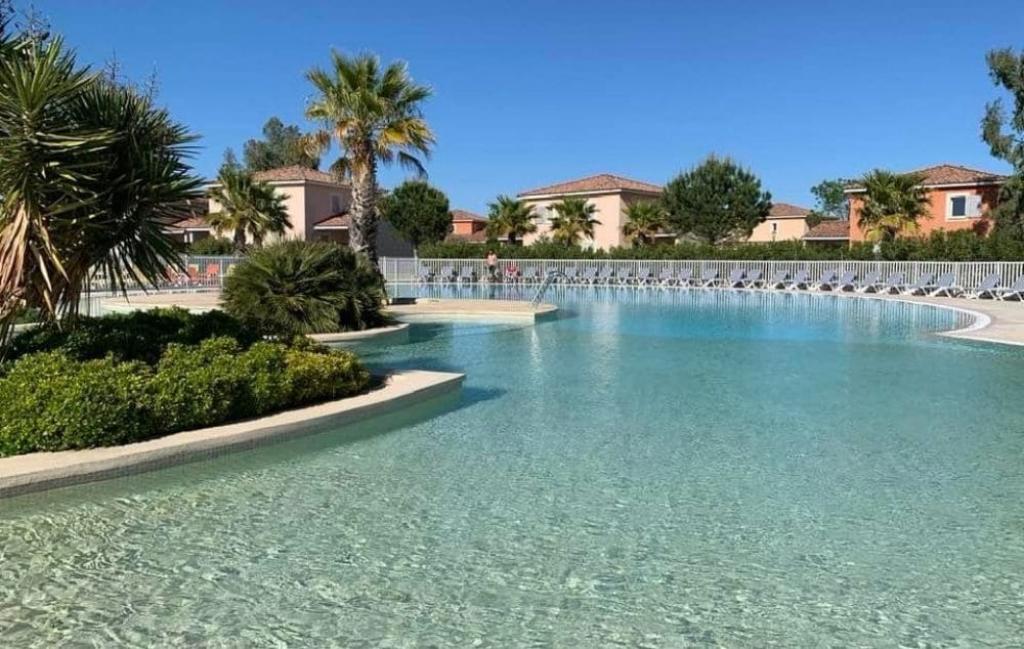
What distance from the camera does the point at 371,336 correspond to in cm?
1512

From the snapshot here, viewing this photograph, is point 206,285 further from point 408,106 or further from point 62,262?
point 62,262

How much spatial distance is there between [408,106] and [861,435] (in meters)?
15.0

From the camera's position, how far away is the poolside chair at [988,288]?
25797 mm

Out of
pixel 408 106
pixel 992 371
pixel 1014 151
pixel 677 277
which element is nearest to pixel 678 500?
pixel 992 371

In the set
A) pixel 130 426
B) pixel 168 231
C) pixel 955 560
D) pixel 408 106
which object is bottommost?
pixel 955 560

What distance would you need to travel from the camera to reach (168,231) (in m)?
7.96

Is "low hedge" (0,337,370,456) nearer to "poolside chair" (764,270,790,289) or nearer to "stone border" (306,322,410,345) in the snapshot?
"stone border" (306,322,410,345)

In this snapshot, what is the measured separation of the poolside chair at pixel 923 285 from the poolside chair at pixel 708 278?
25.0ft

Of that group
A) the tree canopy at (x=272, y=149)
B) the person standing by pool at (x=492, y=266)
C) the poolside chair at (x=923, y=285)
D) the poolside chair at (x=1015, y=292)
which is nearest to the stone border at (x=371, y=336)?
the poolside chair at (x=1015, y=292)

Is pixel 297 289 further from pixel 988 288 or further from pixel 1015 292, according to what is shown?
pixel 988 288

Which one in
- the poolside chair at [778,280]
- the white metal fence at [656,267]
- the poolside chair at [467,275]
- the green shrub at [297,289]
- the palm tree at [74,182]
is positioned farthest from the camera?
the poolside chair at [467,275]

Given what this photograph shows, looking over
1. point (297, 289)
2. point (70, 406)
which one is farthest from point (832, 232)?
point (70, 406)

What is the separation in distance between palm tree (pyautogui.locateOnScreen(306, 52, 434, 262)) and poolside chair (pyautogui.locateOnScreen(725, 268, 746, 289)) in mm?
17244

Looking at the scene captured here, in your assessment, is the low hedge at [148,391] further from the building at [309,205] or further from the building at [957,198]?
the building at [309,205]
